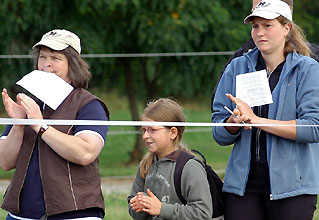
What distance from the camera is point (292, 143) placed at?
386cm

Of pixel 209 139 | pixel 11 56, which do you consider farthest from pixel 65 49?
pixel 209 139

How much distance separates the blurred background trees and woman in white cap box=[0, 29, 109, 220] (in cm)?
639

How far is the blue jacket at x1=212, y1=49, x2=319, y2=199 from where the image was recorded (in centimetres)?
379

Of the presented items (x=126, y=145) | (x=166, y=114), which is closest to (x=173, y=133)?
(x=166, y=114)

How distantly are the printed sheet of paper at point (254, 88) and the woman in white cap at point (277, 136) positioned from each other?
0.05 metres

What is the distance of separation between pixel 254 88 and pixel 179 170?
59 centimetres

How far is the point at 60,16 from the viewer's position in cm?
1061

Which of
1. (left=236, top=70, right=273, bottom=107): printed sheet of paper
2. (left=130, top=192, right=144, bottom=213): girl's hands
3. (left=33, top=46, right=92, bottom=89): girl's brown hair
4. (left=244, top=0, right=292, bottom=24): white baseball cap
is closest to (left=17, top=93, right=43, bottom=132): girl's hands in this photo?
(left=33, top=46, right=92, bottom=89): girl's brown hair

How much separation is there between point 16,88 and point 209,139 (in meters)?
5.83

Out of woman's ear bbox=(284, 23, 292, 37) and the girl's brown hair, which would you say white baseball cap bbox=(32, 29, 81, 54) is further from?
woman's ear bbox=(284, 23, 292, 37)

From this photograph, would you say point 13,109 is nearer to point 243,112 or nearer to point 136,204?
point 136,204

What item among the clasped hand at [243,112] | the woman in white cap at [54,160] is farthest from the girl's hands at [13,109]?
the clasped hand at [243,112]

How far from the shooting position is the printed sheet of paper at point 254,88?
3863mm

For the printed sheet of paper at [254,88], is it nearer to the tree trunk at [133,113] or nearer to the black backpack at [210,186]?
the black backpack at [210,186]
